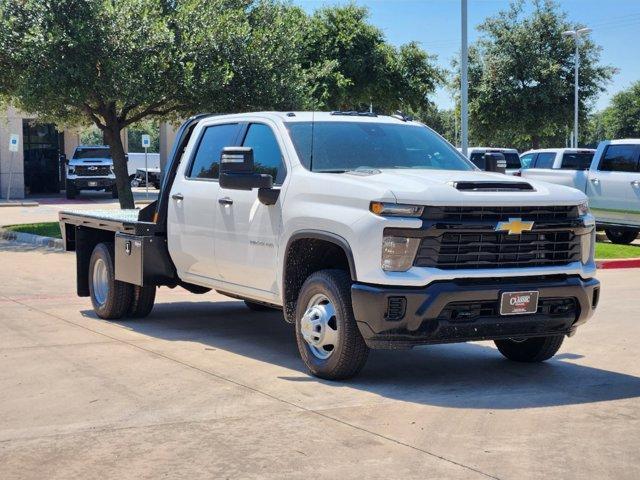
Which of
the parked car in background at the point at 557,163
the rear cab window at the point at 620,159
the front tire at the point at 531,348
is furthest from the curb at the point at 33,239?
the front tire at the point at 531,348

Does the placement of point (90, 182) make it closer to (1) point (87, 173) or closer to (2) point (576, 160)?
(1) point (87, 173)

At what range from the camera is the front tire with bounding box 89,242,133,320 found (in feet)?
34.0

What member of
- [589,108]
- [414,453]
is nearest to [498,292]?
[414,453]

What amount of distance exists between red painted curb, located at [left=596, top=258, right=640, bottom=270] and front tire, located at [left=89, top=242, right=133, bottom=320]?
9.08 meters

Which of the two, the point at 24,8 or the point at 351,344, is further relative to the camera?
the point at 24,8

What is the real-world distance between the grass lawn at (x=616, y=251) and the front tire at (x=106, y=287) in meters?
9.68

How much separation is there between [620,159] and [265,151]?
13.9 meters

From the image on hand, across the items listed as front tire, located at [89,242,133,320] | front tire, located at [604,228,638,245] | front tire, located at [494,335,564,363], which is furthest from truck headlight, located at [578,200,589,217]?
front tire, located at [604,228,638,245]

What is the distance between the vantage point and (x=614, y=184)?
20.4m

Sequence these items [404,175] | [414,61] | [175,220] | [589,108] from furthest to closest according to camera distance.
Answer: [589,108] → [414,61] → [175,220] → [404,175]

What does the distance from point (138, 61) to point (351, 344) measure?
15.5m

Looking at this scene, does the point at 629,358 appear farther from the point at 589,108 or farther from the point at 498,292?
the point at 589,108

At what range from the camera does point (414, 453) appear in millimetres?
5531

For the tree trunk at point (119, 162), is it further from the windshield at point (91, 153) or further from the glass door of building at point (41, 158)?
the glass door of building at point (41, 158)
